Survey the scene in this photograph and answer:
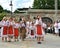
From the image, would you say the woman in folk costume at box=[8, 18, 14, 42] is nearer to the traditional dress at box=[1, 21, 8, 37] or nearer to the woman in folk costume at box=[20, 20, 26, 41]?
the traditional dress at box=[1, 21, 8, 37]

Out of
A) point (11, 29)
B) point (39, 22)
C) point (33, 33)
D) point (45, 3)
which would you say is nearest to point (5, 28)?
point (11, 29)

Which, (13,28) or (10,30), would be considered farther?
(13,28)

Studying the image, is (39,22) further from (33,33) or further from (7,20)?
(33,33)

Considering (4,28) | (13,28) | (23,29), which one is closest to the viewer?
(4,28)

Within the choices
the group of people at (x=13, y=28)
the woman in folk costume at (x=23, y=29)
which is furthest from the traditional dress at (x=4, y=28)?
the woman in folk costume at (x=23, y=29)

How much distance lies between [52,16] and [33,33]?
4133 cm

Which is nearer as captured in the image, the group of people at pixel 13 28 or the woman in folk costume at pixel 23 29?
the group of people at pixel 13 28

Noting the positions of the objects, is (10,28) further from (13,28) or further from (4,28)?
(13,28)

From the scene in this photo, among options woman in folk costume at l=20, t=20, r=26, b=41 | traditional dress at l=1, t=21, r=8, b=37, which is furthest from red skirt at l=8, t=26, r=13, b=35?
woman in folk costume at l=20, t=20, r=26, b=41

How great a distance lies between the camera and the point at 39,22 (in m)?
21.8

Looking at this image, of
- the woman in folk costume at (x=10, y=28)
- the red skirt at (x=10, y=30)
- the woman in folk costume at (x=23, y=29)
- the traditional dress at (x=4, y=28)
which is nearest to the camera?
the traditional dress at (x=4, y=28)

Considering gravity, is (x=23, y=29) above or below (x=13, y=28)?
below

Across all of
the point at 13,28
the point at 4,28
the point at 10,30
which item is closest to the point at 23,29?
the point at 13,28

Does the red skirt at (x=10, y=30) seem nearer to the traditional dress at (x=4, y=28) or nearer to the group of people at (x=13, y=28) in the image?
the group of people at (x=13, y=28)
